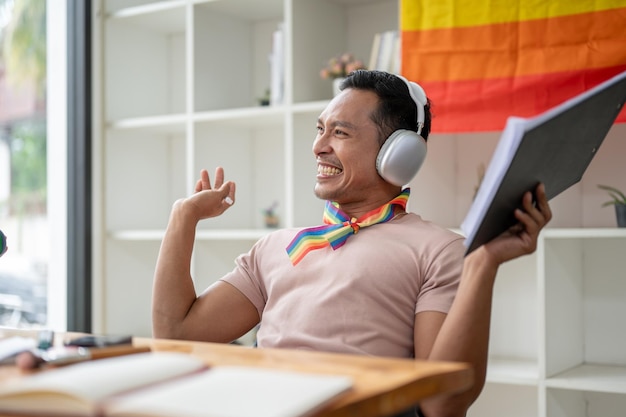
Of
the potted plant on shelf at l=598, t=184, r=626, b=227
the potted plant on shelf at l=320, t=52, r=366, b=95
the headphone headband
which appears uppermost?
the potted plant on shelf at l=320, t=52, r=366, b=95

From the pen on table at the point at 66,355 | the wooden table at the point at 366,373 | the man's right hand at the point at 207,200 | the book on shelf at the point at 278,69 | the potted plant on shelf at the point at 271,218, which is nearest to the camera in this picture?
the wooden table at the point at 366,373

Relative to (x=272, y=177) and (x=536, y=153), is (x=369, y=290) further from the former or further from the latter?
(x=272, y=177)

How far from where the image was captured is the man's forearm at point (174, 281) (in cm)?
179

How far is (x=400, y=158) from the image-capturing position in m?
1.71

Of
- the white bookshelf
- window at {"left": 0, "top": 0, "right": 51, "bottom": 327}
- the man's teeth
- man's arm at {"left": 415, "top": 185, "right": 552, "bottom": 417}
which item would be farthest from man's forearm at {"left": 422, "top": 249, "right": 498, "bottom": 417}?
window at {"left": 0, "top": 0, "right": 51, "bottom": 327}

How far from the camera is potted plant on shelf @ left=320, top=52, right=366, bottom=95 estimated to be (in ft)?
8.73

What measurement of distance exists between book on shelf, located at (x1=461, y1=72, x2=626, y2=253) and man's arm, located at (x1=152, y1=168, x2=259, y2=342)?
0.67 m

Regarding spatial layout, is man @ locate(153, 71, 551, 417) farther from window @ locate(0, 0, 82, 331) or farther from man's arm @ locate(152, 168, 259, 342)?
window @ locate(0, 0, 82, 331)

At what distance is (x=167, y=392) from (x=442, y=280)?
85cm

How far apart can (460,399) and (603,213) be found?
121 centimetres

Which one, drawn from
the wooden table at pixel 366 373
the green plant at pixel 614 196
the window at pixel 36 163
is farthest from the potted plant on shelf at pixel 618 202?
the window at pixel 36 163

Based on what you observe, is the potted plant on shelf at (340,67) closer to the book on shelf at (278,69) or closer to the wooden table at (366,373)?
the book on shelf at (278,69)

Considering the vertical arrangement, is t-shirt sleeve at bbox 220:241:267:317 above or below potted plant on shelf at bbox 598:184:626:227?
below

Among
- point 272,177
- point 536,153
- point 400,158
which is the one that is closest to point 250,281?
point 400,158
